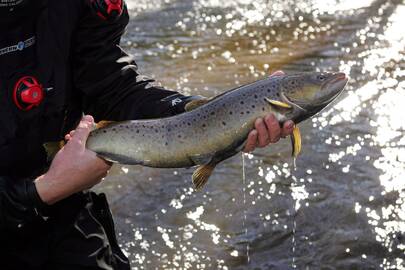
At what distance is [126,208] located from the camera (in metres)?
5.39

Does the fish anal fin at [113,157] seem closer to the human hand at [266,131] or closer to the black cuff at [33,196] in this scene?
the black cuff at [33,196]

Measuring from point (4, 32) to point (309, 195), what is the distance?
9.77 feet

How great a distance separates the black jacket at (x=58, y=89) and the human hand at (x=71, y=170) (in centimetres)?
6

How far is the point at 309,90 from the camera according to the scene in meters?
3.01

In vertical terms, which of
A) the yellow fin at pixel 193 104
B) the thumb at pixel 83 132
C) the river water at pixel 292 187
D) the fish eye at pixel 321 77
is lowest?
the river water at pixel 292 187

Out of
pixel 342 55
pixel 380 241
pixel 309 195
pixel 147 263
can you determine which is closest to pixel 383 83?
pixel 342 55

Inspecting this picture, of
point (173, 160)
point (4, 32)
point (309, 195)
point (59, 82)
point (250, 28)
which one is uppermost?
point (4, 32)

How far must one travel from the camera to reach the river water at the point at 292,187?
4723 mm

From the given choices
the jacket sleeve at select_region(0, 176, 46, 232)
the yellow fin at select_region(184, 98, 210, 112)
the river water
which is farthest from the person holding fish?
the river water

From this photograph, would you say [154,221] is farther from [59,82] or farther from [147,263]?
[59,82]

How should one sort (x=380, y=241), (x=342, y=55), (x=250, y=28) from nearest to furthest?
(x=380, y=241), (x=342, y=55), (x=250, y=28)

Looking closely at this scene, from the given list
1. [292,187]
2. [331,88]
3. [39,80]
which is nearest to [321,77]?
[331,88]

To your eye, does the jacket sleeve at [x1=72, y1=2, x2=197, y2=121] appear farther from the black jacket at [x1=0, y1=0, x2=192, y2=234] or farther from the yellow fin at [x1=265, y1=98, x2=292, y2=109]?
the yellow fin at [x1=265, y1=98, x2=292, y2=109]

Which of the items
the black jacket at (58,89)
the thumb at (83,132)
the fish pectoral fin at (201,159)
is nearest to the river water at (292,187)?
the black jacket at (58,89)
